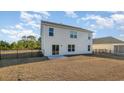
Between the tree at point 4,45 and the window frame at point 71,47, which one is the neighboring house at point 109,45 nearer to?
the window frame at point 71,47

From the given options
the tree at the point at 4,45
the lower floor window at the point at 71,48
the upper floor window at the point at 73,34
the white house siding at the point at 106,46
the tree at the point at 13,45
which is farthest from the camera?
the upper floor window at the point at 73,34

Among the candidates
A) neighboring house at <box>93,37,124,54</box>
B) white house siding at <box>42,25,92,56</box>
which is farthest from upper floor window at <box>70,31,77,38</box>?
neighboring house at <box>93,37,124,54</box>

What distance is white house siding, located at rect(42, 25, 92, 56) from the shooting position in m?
21.4

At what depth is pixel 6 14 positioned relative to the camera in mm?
18344

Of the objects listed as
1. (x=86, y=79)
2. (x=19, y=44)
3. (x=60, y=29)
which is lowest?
(x=86, y=79)

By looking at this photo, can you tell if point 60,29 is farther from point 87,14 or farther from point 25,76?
point 25,76

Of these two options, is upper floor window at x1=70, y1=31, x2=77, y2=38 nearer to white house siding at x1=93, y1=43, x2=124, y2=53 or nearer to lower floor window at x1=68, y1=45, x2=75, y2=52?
lower floor window at x1=68, y1=45, x2=75, y2=52

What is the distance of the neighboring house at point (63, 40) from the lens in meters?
21.5

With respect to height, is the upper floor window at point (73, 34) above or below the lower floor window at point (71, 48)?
above

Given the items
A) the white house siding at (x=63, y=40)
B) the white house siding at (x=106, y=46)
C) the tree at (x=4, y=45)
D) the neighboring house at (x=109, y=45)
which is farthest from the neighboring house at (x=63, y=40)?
the tree at (x=4, y=45)

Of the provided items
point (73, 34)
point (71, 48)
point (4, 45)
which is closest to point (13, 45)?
point (4, 45)

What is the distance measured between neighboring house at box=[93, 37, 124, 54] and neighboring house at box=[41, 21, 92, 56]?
170 cm

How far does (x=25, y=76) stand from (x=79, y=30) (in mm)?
15395
